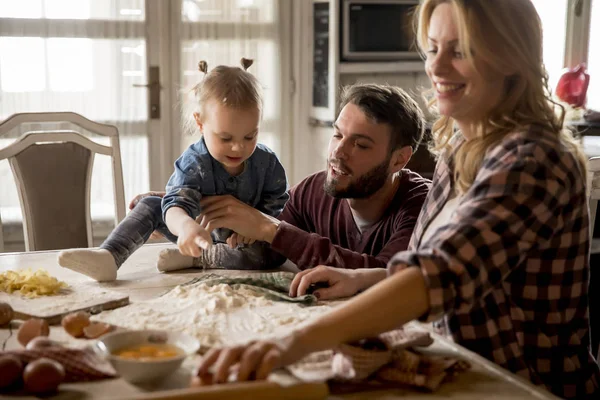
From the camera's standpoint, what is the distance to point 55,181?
105 inches

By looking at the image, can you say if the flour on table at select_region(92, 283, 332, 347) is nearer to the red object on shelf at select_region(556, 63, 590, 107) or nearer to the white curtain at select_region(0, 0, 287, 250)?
the white curtain at select_region(0, 0, 287, 250)

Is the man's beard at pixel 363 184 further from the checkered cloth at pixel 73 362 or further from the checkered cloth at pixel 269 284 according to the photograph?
the checkered cloth at pixel 73 362

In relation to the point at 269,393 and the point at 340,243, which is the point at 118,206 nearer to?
the point at 340,243

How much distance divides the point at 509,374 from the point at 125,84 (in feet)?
11.6

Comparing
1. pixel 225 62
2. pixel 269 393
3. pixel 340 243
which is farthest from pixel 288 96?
pixel 269 393

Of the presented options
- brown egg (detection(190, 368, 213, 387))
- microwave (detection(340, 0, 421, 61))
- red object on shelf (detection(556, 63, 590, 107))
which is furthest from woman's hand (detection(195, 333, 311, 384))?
red object on shelf (detection(556, 63, 590, 107))

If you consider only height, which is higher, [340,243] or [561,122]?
[561,122]

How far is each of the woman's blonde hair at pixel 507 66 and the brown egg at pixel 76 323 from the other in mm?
765

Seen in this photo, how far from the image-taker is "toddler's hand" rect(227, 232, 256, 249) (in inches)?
78.3

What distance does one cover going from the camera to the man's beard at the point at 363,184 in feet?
6.84

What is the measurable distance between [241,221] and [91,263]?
0.40 metres

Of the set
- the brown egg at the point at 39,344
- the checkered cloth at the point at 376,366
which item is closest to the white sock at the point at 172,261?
the brown egg at the point at 39,344

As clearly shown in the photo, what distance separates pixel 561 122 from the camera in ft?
4.78

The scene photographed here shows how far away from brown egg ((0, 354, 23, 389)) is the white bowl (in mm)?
124
